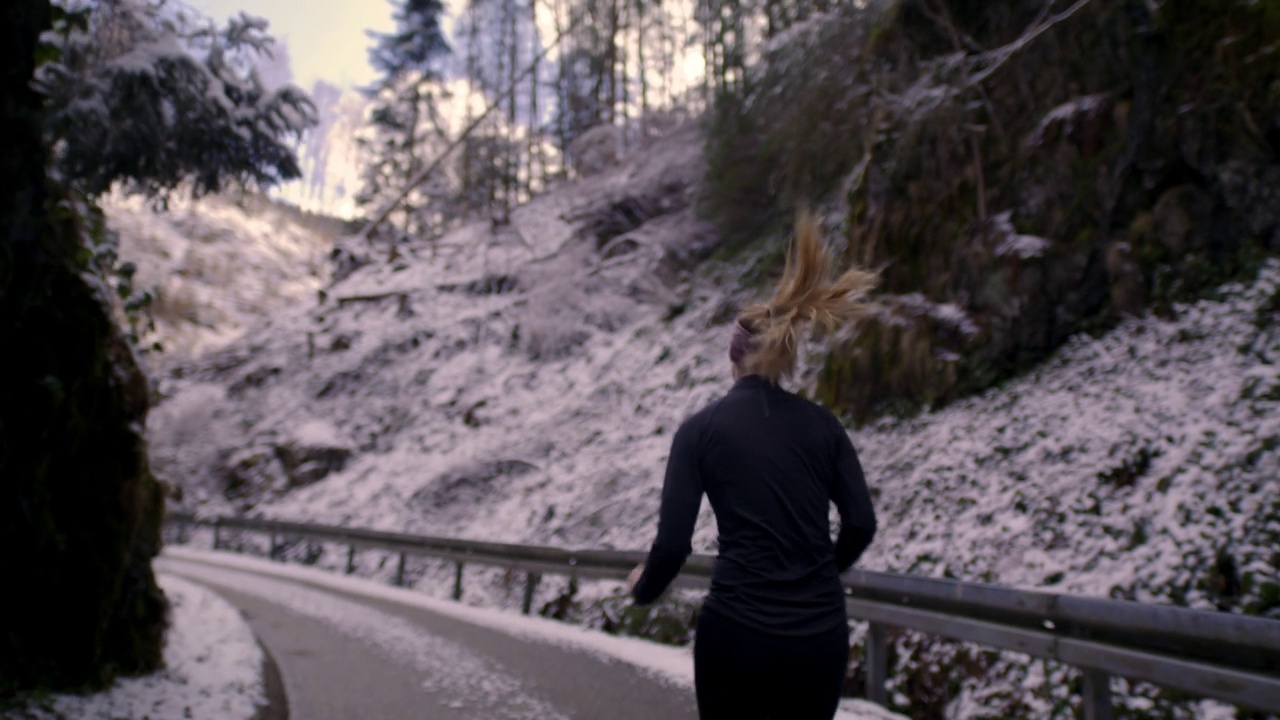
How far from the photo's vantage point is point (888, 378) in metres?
11.1

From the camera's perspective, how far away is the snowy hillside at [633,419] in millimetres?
6312

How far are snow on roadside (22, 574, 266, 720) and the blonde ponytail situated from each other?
439cm

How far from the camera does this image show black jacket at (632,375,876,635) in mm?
2393

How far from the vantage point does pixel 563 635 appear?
347 inches

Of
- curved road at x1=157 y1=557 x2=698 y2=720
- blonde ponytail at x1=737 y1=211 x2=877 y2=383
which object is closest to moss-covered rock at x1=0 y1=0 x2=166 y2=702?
curved road at x1=157 y1=557 x2=698 y2=720

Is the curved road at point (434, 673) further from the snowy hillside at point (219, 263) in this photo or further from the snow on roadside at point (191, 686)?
the snowy hillside at point (219, 263)

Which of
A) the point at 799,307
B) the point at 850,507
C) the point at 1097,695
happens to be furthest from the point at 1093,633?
the point at 799,307

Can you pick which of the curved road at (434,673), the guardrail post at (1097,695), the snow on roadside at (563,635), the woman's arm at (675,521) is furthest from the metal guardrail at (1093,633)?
the woman's arm at (675,521)

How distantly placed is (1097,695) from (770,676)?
9.30 feet

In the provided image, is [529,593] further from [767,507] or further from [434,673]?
[767,507]

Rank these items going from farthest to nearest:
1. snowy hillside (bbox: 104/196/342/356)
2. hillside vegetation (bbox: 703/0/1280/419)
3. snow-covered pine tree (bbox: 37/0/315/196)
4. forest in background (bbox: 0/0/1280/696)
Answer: snowy hillside (bbox: 104/196/342/356)
hillside vegetation (bbox: 703/0/1280/419)
snow-covered pine tree (bbox: 37/0/315/196)
forest in background (bbox: 0/0/1280/696)

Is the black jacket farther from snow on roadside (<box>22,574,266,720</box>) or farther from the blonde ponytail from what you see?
snow on roadside (<box>22,574,266,720</box>)

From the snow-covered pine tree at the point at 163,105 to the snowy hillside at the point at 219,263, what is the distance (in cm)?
2814

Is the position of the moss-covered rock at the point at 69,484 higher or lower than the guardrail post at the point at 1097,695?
higher
